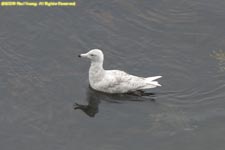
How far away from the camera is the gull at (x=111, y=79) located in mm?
20281

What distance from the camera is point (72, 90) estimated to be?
20.4m

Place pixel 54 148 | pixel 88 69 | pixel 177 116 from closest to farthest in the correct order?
pixel 54 148, pixel 177 116, pixel 88 69

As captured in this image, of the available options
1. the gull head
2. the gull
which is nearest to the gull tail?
the gull

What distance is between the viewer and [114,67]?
21547 mm

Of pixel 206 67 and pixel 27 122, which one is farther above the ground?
pixel 206 67

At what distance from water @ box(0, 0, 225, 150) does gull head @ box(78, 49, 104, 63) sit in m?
1.08

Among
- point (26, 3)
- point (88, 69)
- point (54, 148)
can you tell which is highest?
point (26, 3)

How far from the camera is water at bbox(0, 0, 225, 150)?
18.6 meters

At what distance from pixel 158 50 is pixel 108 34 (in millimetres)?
2180

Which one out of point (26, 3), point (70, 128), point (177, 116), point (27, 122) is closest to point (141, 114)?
point (177, 116)

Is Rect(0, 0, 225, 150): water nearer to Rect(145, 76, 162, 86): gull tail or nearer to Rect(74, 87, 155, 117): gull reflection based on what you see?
Rect(74, 87, 155, 117): gull reflection

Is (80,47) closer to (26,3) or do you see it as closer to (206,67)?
(26,3)

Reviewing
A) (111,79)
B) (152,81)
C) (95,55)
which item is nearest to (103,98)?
(111,79)

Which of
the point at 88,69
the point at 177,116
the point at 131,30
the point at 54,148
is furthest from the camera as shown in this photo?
the point at 131,30
